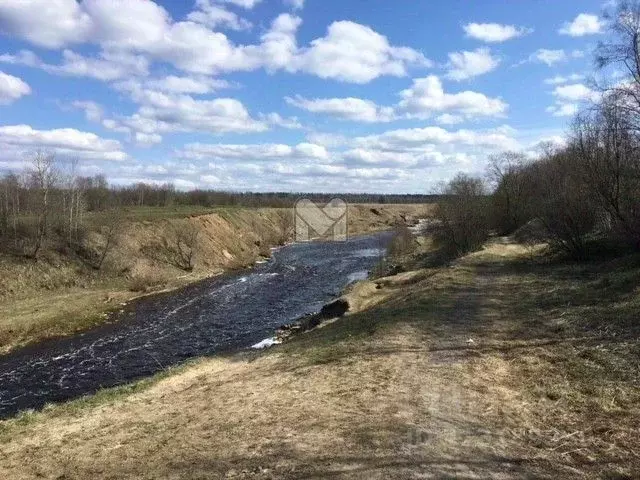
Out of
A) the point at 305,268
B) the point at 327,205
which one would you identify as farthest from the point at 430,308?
the point at 327,205

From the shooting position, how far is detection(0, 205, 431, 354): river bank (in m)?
29.5

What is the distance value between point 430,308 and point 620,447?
1055 cm

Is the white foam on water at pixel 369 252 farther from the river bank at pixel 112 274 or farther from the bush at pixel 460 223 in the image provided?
the bush at pixel 460 223

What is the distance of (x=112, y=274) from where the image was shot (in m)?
44.0

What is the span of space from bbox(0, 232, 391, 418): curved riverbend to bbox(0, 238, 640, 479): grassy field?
7.15 m

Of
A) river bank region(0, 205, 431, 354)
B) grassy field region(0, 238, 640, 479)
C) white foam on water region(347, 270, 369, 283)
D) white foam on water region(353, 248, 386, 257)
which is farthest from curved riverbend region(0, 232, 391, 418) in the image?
white foam on water region(353, 248, 386, 257)

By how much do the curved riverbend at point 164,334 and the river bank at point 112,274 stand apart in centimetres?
185

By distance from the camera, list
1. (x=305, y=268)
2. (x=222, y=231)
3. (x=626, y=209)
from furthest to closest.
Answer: (x=222, y=231), (x=305, y=268), (x=626, y=209)

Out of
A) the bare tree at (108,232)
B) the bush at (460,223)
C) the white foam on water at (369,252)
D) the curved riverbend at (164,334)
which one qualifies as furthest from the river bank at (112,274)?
the bush at (460,223)

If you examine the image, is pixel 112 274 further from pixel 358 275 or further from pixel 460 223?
pixel 460 223

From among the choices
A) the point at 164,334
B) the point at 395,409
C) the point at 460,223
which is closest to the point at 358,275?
the point at 460,223

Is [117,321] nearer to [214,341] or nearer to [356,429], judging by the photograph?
[214,341]

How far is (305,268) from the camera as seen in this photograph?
5159 centimetres

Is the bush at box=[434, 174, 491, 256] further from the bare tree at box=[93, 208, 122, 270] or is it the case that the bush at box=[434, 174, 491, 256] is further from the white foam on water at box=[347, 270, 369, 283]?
the bare tree at box=[93, 208, 122, 270]
